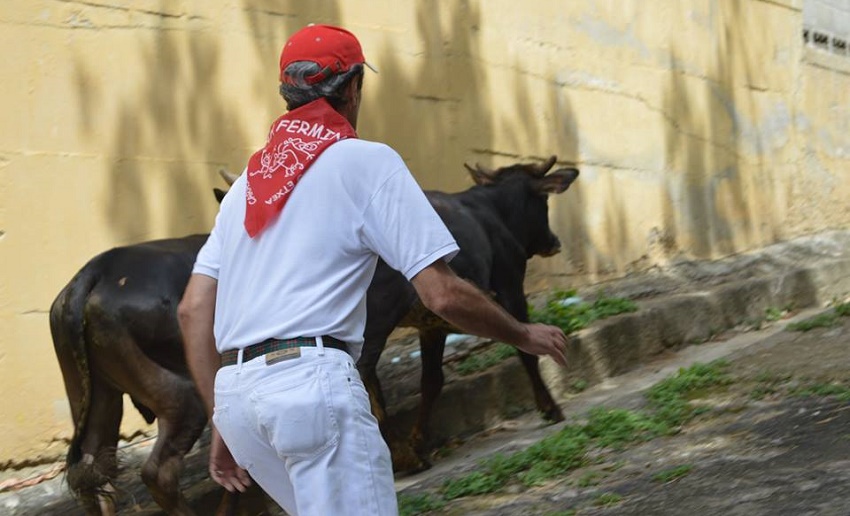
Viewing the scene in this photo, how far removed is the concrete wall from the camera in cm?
661

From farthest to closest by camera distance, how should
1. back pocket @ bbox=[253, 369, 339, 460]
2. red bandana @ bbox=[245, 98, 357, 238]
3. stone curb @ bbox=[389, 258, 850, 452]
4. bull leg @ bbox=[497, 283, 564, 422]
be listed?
stone curb @ bbox=[389, 258, 850, 452] → bull leg @ bbox=[497, 283, 564, 422] → red bandana @ bbox=[245, 98, 357, 238] → back pocket @ bbox=[253, 369, 339, 460]

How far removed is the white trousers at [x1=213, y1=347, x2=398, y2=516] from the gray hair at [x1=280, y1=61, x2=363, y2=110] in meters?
0.68

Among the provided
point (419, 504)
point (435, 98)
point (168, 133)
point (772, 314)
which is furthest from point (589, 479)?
point (772, 314)

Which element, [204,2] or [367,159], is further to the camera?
[204,2]

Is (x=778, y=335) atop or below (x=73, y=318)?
below

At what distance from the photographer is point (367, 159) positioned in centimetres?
318

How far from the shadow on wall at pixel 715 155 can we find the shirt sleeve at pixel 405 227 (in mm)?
8201

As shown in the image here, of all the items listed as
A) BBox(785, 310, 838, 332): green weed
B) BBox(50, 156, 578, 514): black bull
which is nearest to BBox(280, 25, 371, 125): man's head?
BBox(50, 156, 578, 514): black bull

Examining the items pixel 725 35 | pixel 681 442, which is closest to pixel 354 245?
pixel 681 442

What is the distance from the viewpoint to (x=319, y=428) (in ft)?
10.0

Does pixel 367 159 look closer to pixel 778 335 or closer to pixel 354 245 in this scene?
pixel 354 245

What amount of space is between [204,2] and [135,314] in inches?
96.1

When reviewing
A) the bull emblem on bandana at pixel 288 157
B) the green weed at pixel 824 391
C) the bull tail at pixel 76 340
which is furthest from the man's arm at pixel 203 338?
the green weed at pixel 824 391

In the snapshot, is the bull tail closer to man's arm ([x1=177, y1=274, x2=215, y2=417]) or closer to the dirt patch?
the dirt patch
